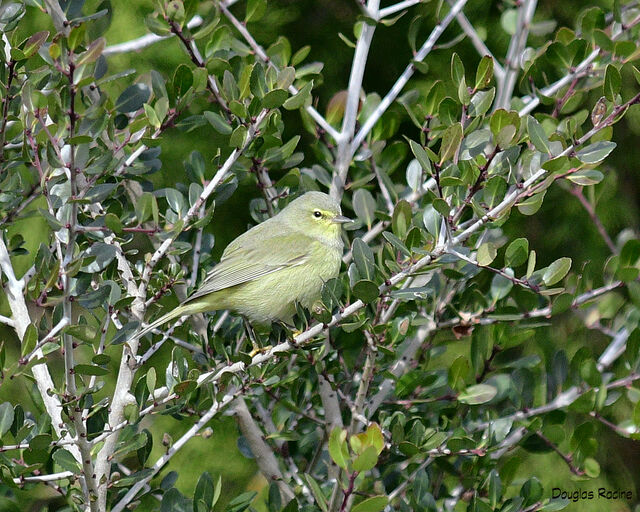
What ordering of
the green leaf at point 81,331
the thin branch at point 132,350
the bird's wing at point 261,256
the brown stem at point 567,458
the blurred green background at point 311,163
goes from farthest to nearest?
1. the blurred green background at point 311,163
2. the bird's wing at point 261,256
3. the brown stem at point 567,458
4. the thin branch at point 132,350
5. the green leaf at point 81,331

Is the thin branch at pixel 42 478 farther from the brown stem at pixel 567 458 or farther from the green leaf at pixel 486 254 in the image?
the brown stem at pixel 567 458

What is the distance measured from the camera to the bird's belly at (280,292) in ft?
9.61

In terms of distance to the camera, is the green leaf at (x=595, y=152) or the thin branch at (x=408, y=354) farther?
the thin branch at (x=408, y=354)

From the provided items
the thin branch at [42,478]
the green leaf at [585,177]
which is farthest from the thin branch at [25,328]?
the green leaf at [585,177]

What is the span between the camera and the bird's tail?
2.39 metres

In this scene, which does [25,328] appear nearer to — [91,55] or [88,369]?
[88,369]

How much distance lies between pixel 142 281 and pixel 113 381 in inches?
72.7

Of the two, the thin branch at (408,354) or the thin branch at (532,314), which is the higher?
the thin branch at (532,314)

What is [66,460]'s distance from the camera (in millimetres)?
1979

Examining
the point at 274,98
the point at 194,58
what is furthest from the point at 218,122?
the point at 274,98

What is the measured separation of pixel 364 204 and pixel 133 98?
2.60 ft

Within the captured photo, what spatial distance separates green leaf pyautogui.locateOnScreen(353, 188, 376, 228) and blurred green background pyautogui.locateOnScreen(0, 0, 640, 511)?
1.20m

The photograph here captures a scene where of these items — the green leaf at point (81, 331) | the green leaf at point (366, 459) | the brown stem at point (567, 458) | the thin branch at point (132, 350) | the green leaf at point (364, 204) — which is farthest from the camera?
the green leaf at point (364, 204)

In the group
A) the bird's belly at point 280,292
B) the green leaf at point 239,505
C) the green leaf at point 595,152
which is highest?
the green leaf at point 595,152
